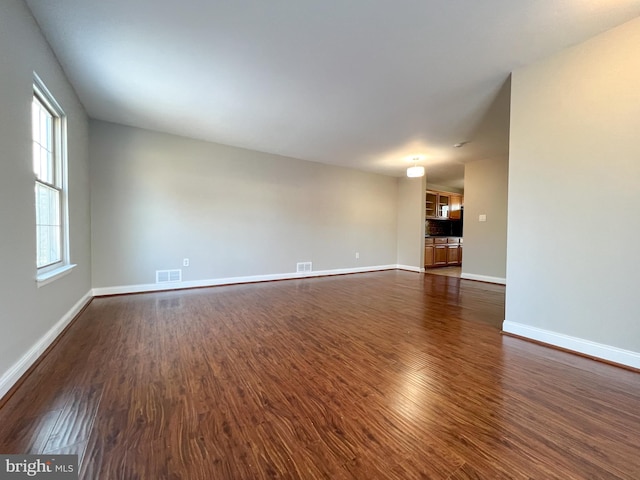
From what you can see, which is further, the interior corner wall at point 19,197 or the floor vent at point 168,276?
the floor vent at point 168,276

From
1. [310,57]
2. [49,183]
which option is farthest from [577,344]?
[49,183]

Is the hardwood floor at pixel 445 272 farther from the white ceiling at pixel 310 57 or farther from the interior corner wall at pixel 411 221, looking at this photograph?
the white ceiling at pixel 310 57

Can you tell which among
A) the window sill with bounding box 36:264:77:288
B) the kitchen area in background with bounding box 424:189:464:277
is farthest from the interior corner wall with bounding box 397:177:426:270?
the window sill with bounding box 36:264:77:288

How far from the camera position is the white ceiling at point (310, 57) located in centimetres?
191

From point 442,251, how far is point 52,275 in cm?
840

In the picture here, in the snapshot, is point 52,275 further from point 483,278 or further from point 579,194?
point 483,278

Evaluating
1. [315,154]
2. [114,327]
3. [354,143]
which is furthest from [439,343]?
[315,154]

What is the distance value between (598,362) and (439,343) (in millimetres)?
1186

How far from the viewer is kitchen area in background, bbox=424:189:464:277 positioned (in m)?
7.81

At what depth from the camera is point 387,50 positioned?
2318 millimetres

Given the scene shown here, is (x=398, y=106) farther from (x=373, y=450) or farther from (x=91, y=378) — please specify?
(x=91, y=378)

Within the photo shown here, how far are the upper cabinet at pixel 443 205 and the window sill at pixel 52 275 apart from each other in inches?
311

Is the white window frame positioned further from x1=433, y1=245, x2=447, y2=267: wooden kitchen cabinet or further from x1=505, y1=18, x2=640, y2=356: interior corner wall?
x1=433, y1=245, x2=447, y2=267: wooden kitchen cabinet

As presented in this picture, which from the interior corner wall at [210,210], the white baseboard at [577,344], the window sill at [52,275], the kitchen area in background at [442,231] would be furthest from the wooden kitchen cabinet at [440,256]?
the window sill at [52,275]
